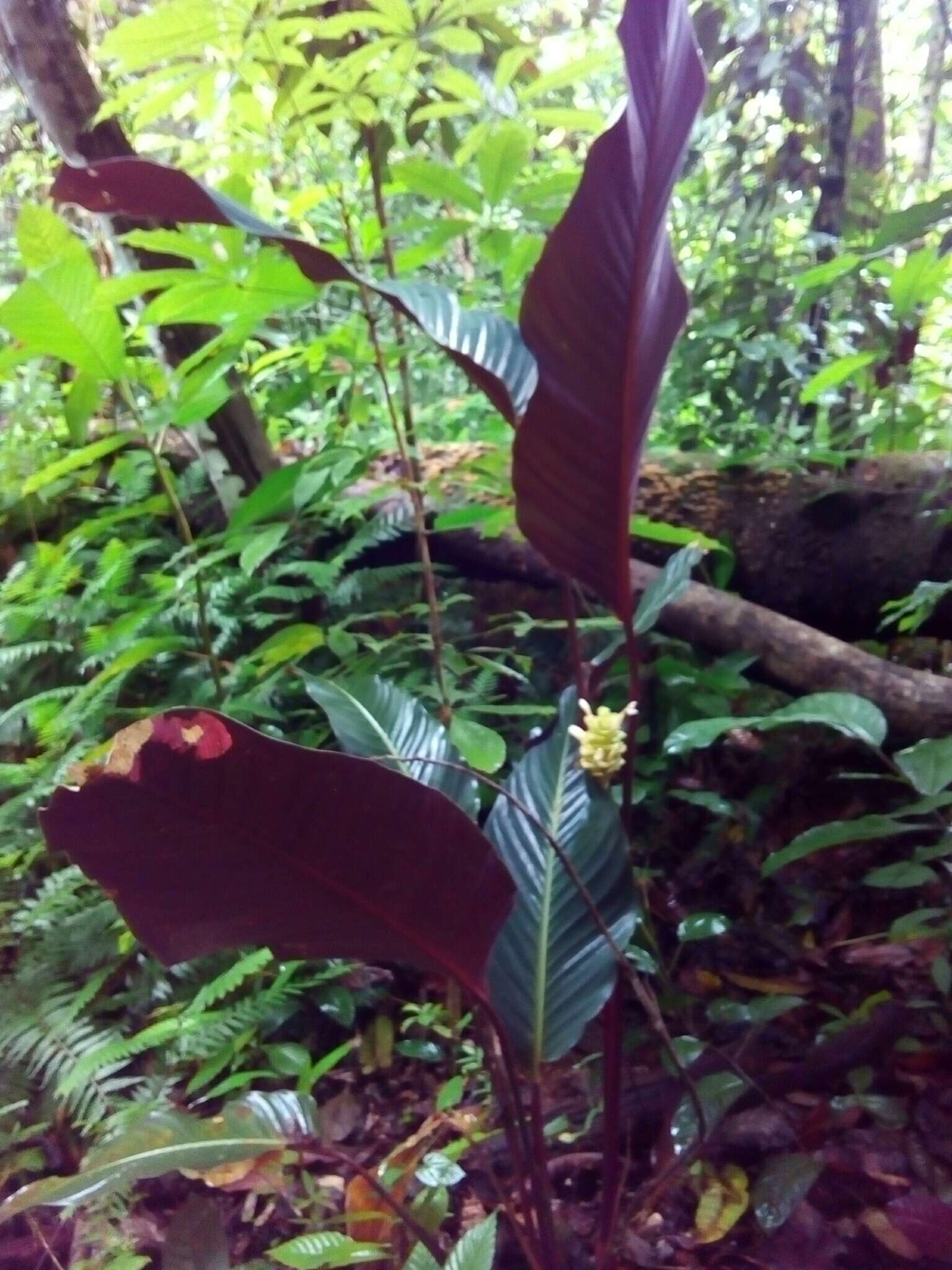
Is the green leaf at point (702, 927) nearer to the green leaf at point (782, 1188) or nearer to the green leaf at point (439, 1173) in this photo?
the green leaf at point (782, 1188)

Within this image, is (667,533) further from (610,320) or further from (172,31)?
(172,31)

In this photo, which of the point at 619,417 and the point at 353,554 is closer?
the point at 619,417

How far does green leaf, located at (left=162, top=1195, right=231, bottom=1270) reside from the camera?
889 millimetres

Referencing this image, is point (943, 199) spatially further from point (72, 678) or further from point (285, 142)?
point (72, 678)

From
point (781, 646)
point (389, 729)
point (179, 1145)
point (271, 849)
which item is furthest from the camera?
point (781, 646)

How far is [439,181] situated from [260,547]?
0.66 meters

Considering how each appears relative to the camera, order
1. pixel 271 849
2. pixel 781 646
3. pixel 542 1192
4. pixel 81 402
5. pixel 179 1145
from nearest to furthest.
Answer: pixel 271 849 → pixel 179 1145 → pixel 542 1192 → pixel 81 402 → pixel 781 646

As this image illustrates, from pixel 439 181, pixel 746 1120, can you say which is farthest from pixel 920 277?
pixel 746 1120

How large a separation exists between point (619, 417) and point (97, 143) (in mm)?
1652

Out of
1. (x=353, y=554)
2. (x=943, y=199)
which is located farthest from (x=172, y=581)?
(x=943, y=199)

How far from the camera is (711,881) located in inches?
62.0

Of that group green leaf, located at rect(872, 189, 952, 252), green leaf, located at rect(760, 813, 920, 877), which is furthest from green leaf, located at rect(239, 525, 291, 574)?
green leaf, located at rect(872, 189, 952, 252)

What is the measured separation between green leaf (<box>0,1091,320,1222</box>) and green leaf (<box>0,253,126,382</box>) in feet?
3.37

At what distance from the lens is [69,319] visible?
1252 mm
